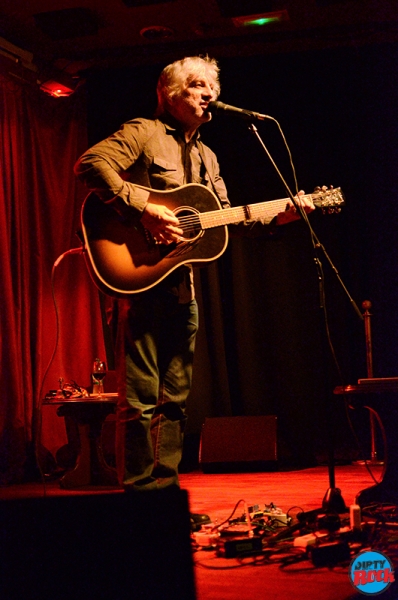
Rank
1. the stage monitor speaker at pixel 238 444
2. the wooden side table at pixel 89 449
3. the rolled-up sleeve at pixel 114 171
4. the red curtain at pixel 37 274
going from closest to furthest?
the rolled-up sleeve at pixel 114 171
the wooden side table at pixel 89 449
the stage monitor speaker at pixel 238 444
the red curtain at pixel 37 274

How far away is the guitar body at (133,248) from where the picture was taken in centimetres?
243

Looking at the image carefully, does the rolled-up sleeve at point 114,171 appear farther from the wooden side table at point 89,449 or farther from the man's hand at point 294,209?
the wooden side table at point 89,449

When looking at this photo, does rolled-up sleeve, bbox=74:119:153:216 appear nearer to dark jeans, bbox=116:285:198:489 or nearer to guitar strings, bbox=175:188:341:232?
guitar strings, bbox=175:188:341:232

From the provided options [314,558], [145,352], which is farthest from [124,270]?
[314,558]

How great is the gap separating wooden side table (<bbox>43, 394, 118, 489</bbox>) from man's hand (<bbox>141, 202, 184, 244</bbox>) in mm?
1750

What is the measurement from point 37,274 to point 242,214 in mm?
2493

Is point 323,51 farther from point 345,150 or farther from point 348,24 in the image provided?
point 345,150

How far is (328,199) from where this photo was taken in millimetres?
2875

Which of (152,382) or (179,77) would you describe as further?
(179,77)

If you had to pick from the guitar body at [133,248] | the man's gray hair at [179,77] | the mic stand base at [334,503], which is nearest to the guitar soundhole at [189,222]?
the guitar body at [133,248]

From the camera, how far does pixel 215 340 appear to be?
16.2ft

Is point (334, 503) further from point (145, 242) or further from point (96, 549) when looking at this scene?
point (96, 549)

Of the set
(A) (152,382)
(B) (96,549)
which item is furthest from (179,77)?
(B) (96,549)

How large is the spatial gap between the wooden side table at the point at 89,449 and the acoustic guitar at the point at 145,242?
5.48ft
